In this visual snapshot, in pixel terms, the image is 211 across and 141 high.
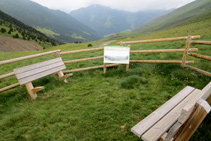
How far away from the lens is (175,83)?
5.55 meters

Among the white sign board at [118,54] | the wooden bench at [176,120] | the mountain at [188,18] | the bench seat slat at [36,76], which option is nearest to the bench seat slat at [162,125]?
the wooden bench at [176,120]

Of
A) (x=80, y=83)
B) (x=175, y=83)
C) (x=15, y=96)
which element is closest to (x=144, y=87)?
(x=175, y=83)

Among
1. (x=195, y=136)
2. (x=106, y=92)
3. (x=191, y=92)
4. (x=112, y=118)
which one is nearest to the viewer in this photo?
(x=195, y=136)

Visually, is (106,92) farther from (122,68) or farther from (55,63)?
(55,63)

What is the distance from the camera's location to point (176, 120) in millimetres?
2312

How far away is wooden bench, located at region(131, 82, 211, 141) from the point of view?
5.28 ft

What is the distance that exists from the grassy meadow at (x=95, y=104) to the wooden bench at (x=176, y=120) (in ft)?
3.83

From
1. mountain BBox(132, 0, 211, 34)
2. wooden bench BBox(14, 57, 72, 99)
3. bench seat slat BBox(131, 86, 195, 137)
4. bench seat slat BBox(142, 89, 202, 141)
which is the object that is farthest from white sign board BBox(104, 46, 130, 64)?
mountain BBox(132, 0, 211, 34)

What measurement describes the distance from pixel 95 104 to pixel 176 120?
Answer: 2919 millimetres

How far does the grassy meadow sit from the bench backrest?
0.69m

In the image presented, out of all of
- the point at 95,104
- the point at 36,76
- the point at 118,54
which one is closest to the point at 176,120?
the point at 95,104

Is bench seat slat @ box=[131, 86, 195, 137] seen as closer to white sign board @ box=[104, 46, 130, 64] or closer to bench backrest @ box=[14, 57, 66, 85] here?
white sign board @ box=[104, 46, 130, 64]

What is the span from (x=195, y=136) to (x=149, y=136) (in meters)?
1.78

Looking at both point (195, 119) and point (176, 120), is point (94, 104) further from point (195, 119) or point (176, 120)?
point (195, 119)
